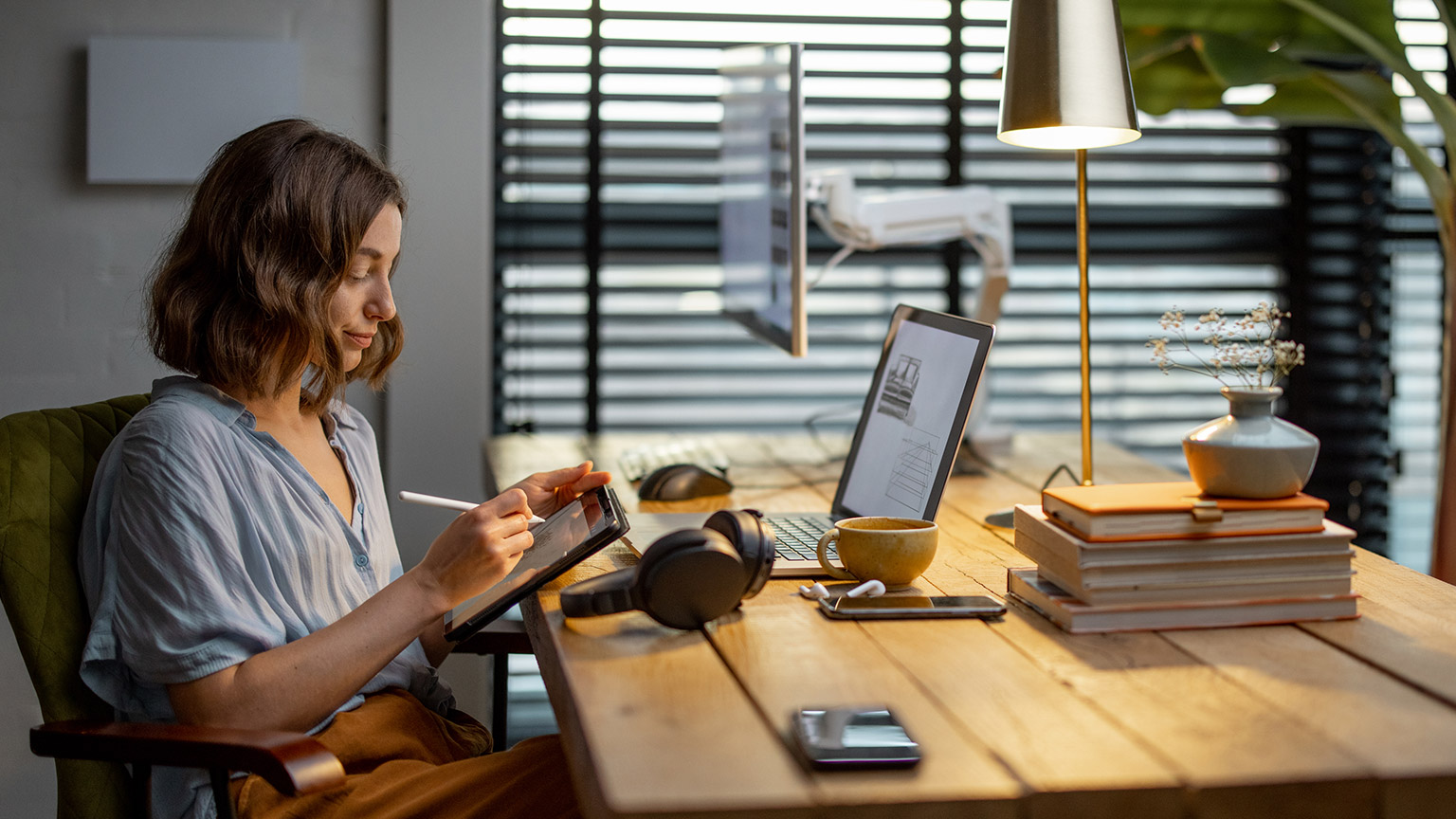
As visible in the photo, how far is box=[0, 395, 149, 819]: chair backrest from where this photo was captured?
1.18 m

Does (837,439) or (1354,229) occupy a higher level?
(1354,229)

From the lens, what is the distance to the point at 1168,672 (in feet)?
3.30

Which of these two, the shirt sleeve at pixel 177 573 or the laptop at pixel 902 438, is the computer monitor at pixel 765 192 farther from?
the shirt sleeve at pixel 177 573

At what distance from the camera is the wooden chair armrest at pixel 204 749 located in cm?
94

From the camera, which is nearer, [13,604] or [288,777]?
[288,777]

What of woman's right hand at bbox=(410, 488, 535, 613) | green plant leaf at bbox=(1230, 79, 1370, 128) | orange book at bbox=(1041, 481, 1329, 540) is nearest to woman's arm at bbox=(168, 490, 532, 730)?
woman's right hand at bbox=(410, 488, 535, 613)

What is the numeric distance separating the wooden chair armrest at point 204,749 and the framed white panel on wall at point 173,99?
1530 millimetres

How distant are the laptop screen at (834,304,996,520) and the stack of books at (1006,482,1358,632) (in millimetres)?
290

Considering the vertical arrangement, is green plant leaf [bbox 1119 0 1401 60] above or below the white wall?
above

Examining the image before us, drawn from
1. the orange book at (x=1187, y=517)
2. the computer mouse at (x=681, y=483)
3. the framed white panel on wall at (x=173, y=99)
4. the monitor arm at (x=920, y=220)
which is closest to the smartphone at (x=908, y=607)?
the orange book at (x=1187, y=517)

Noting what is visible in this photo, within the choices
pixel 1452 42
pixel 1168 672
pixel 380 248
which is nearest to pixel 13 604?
pixel 380 248

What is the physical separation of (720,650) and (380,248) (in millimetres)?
661

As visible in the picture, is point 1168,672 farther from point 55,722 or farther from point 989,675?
point 55,722

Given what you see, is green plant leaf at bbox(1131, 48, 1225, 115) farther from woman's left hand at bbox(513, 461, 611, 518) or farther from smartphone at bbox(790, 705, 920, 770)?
smartphone at bbox(790, 705, 920, 770)
